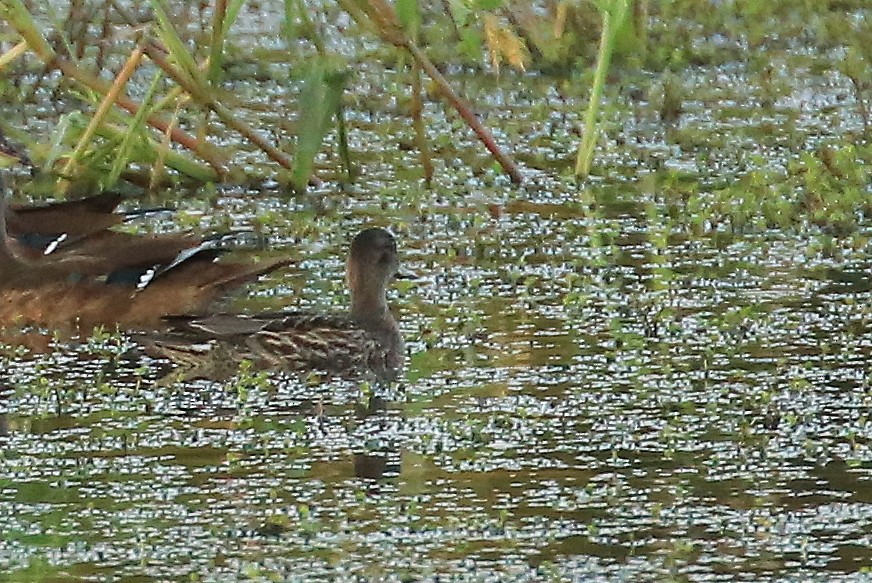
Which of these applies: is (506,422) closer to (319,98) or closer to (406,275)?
(406,275)

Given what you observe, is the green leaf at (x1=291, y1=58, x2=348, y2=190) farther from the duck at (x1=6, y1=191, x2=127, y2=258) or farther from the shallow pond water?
the duck at (x1=6, y1=191, x2=127, y2=258)

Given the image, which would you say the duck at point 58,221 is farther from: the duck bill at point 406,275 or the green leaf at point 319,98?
the duck bill at point 406,275

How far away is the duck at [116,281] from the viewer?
32.6 ft

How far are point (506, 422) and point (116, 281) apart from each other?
2507 millimetres

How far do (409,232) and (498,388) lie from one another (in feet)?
10.1

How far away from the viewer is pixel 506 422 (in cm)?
801

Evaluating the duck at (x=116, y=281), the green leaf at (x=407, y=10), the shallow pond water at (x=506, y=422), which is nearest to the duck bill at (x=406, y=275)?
the shallow pond water at (x=506, y=422)

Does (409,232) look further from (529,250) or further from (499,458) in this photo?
(499,458)

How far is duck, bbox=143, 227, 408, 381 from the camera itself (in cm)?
896

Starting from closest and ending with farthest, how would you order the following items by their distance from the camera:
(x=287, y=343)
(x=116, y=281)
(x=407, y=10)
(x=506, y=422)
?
1. (x=506, y=422)
2. (x=287, y=343)
3. (x=407, y=10)
4. (x=116, y=281)

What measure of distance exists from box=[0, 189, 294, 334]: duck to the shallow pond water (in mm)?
235

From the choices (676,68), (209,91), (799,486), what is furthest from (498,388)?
(676,68)

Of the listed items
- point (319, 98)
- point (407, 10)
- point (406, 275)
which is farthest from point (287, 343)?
point (319, 98)

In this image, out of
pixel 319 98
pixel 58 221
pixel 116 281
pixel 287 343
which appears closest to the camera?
pixel 287 343
